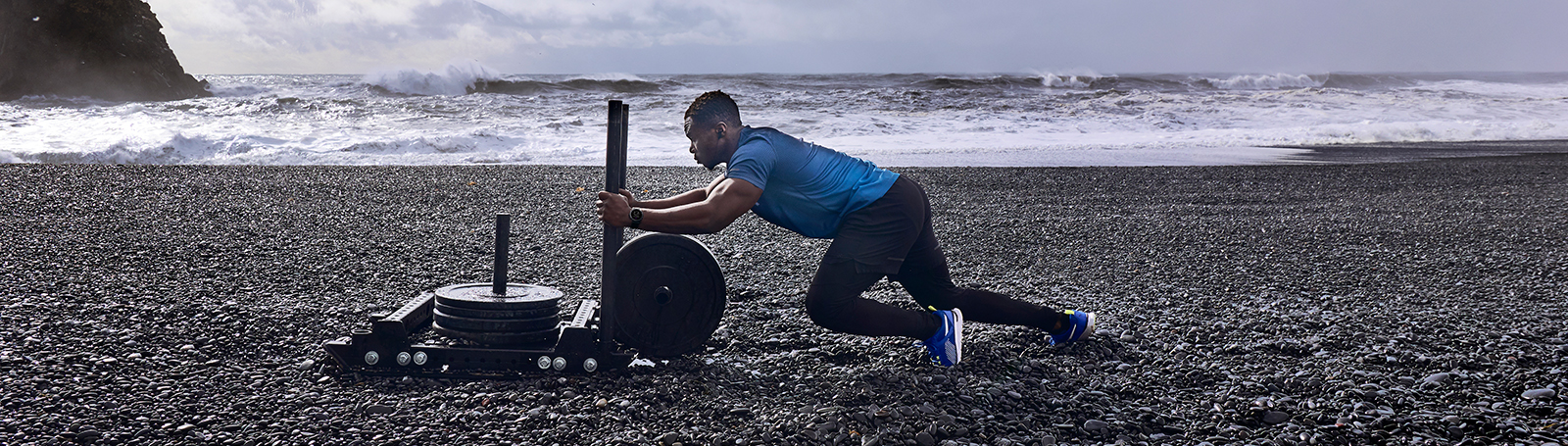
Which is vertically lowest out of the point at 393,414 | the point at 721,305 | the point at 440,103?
the point at 393,414

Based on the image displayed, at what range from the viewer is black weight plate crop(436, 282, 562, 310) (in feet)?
11.5

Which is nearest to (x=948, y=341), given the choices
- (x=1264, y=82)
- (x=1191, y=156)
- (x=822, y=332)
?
(x=822, y=332)

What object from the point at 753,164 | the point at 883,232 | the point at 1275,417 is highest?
the point at 753,164

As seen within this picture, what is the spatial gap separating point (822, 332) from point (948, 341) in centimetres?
85

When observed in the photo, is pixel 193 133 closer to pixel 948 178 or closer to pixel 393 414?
pixel 948 178

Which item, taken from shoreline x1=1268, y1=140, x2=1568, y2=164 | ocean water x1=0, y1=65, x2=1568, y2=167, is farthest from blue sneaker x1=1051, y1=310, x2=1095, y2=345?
shoreline x1=1268, y1=140, x2=1568, y2=164

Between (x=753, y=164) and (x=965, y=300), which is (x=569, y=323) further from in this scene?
(x=965, y=300)

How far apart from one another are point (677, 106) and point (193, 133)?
492 inches

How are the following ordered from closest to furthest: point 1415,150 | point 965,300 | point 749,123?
1. point 965,300
2. point 1415,150
3. point 749,123

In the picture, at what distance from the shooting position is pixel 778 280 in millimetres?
5734

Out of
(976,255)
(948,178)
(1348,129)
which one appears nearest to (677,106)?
(948,178)

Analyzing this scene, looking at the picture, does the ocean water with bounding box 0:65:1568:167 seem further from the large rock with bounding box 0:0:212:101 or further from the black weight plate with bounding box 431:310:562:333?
the black weight plate with bounding box 431:310:562:333

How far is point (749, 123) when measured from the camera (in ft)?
75.7

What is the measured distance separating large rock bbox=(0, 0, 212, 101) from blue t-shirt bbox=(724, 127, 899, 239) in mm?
33322
